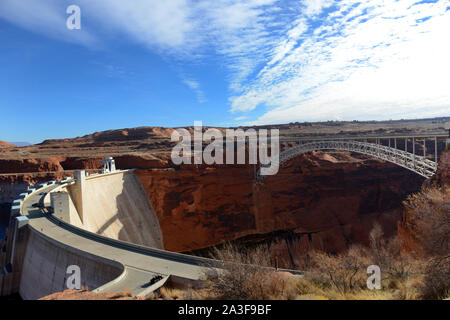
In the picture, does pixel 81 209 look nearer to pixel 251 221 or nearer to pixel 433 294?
pixel 251 221

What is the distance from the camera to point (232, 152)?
3834cm

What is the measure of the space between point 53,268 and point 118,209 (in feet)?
51.6

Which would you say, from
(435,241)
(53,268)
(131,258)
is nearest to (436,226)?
(435,241)

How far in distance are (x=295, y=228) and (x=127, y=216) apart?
21.6 m

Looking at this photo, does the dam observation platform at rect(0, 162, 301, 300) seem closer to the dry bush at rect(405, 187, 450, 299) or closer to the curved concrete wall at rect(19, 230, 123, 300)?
the curved concrete wall at rect(19, 230, 123, 300)

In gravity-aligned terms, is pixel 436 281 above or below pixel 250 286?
below

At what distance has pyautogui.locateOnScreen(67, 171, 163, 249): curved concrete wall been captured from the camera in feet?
82.7

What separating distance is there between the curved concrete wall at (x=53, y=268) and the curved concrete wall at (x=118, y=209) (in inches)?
218

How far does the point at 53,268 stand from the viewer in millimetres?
13711

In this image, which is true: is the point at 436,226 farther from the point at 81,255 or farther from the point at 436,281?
the point at 81,255

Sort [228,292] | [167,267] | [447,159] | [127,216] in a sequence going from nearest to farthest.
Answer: [228,292], [167,267], [447,159], [127,216]

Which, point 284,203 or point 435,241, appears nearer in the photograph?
point 435,241
